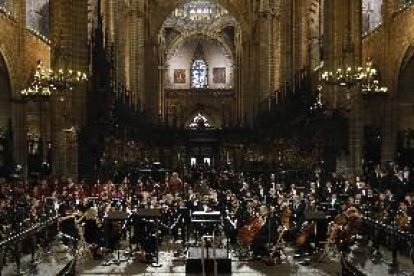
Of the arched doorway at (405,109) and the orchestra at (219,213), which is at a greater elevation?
the arched doorway at (405,109)

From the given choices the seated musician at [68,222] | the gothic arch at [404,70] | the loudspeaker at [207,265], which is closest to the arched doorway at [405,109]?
the gothic arch at [404,70]

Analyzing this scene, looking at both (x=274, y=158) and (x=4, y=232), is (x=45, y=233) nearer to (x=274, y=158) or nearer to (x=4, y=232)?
(x=4, y=232)

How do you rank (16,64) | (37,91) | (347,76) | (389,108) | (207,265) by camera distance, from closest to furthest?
(207,265)
(347,76)
(37,91)
(389,108)
(16,64)

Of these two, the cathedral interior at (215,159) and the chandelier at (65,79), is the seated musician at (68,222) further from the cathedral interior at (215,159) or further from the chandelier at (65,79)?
the chandelier at (65,79)

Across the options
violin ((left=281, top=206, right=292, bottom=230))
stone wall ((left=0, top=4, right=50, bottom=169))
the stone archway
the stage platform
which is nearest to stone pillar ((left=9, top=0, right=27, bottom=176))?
stone wall ((left=0, top=4, right=50, bottom=169))

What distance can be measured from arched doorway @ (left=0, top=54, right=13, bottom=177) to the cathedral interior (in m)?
0.07

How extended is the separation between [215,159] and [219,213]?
2900 cm

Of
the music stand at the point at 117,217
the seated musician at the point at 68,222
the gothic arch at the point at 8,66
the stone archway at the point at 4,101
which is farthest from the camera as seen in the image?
the stone archway at the point at 4,101

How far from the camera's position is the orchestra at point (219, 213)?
14.3 m

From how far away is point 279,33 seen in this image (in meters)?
45.9

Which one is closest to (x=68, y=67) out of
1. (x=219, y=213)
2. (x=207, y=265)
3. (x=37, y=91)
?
(x=37, y=91)

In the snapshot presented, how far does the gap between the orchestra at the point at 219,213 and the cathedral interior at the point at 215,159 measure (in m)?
0.05

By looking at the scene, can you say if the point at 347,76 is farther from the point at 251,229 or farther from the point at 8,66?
the point at 8,66

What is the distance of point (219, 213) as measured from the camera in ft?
51.1
